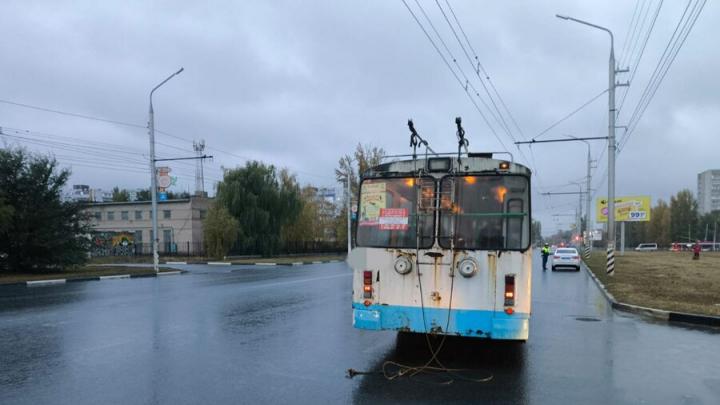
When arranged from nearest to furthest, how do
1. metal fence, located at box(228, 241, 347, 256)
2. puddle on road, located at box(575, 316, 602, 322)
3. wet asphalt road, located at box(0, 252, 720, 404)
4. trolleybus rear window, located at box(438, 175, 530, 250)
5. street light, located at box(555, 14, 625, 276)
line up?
wet asphalt road, located at box(0, 252, 720, 404)
trolleybus rear window, located at box(438, 175, 530, 250)
puddle on road, located at box(575, 316, 602, 322)
street light, located at box(555, 14, 625, 276)
metal fence, located at box(228, 241, 347, 256)

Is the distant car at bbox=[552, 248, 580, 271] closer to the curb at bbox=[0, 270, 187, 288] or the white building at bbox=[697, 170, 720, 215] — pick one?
the curb at bbox=[0, 270, 187, 288]

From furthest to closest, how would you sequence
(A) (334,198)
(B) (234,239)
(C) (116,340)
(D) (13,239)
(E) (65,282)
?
(A) (334,198) < (B) (234,239) < (D) (13,239) < (E) (65,282) < (C) (116,340)

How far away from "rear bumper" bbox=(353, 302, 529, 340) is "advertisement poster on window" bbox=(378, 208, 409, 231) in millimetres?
1116

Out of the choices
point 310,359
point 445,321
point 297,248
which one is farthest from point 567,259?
point 297,248

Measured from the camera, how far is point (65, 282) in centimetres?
2164

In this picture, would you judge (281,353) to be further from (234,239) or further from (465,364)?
(234,239)

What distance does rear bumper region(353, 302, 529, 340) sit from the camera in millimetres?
6656

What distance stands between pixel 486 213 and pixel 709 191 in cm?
16255

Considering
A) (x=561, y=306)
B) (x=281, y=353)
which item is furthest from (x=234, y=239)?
(x=281, y=353)

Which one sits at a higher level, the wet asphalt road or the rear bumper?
the rear bumper

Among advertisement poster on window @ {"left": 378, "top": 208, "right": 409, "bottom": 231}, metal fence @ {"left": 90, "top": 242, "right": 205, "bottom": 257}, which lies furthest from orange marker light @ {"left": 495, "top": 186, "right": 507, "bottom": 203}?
metal fence @ {"left": 90, "top": 242, "right": 205, "bottom": 257}

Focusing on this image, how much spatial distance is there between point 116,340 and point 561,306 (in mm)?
10729

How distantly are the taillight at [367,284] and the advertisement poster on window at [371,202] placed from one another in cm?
73

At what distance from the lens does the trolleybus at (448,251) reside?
6754 mm
